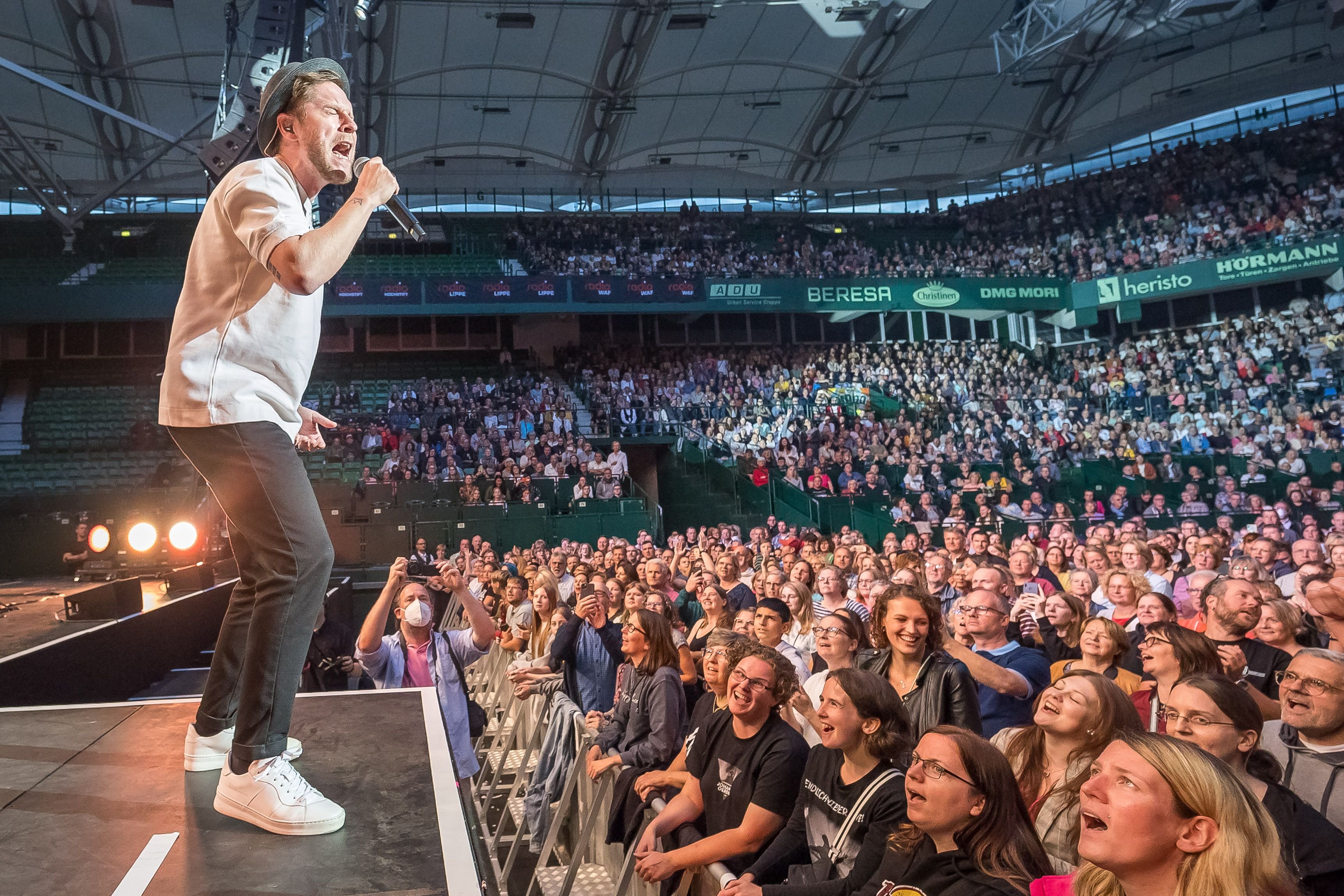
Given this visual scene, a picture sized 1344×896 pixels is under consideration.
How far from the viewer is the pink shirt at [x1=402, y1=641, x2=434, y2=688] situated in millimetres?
5059

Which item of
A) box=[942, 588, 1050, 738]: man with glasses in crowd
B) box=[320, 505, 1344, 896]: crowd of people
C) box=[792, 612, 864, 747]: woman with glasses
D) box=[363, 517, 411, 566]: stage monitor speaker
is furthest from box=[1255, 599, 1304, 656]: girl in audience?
box=[363, 517, 411, 566]: stage monitor speaker

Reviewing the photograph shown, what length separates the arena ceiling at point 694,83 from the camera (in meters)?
20.4

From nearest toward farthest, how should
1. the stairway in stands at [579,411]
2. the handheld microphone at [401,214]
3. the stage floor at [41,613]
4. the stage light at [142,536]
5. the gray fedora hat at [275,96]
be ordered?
1. the gray fedora hat at [275,96]
2. the handheld microphone at [401,214]
3. the stage floor at [41,613]
4. the stage light at [142,536]
5. the stairway in stands at [579,411]

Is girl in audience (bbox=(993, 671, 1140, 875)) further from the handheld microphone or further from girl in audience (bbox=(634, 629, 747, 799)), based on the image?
the handheld microphone

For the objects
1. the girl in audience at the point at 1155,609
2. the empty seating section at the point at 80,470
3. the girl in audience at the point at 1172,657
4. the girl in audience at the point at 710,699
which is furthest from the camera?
the empty seating section at the point at 80,470

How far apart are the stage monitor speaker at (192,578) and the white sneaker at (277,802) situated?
590 cm

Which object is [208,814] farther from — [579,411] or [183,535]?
[579,411]

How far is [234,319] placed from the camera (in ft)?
6.63

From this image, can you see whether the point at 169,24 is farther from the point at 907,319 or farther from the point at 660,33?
the point at 907,319

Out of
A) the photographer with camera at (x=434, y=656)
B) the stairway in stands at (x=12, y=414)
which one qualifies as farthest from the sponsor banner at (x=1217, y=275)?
the stairway in stands at (x=12, y=414)

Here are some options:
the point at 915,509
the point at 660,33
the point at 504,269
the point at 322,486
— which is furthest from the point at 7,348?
the point at 915,509

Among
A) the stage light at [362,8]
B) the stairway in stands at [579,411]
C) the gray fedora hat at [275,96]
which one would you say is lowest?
the gray fedora hat at [275,96]

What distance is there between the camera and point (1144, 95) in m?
25.9

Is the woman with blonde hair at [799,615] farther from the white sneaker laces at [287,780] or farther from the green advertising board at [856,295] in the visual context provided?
the green advertising board at [856,295]
